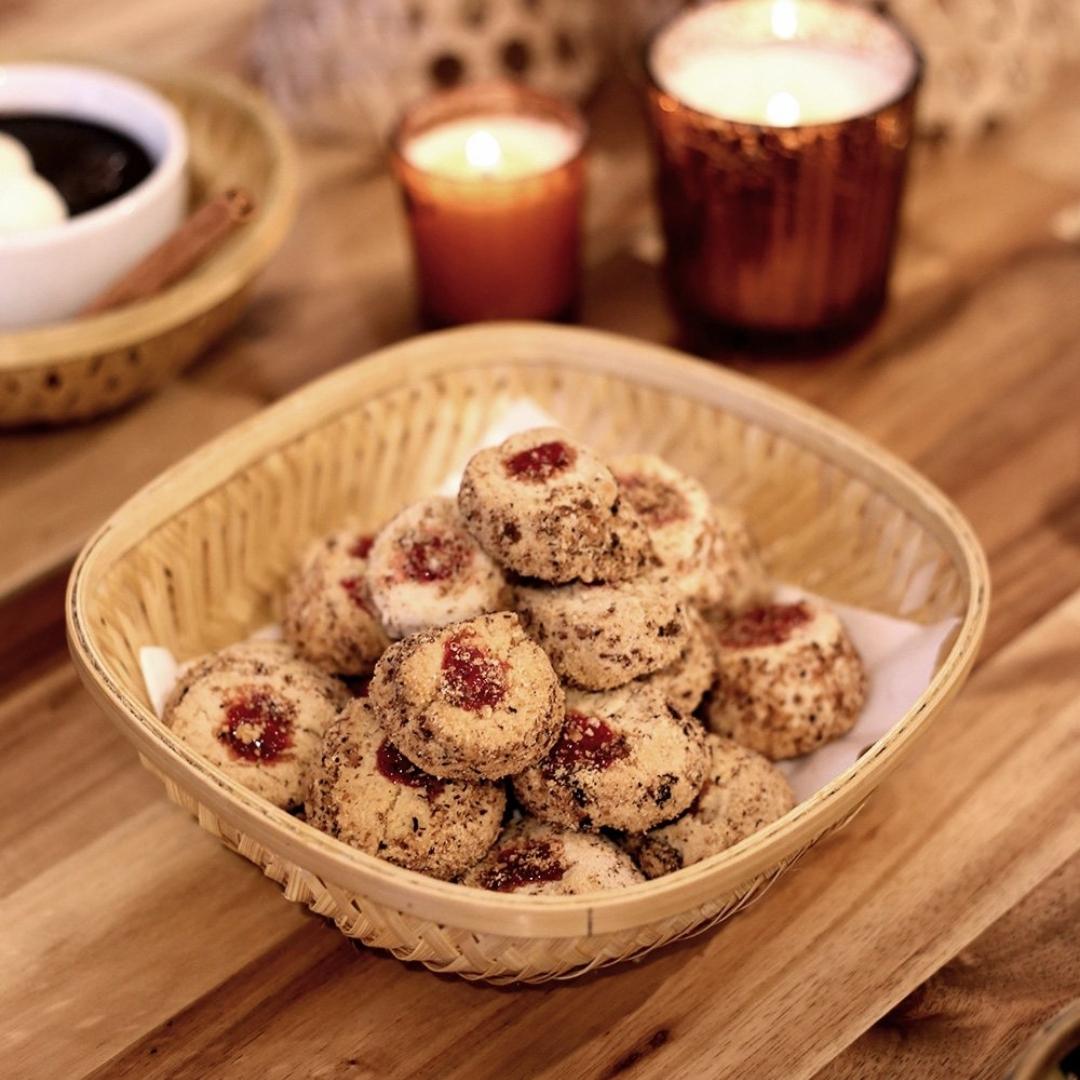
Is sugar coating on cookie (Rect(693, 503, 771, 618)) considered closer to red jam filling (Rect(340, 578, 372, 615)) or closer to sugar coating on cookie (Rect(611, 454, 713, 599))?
sugar coating on cookie (Rect(611, 454, 713, 599))

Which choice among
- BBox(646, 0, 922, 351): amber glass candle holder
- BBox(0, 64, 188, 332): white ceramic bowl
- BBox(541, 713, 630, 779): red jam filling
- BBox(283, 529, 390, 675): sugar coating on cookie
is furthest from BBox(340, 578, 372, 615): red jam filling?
BBox(646, 0, 922, 351): amber glass candle holder

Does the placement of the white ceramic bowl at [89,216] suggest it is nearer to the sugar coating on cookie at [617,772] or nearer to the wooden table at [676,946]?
the wooden table at [676,946]

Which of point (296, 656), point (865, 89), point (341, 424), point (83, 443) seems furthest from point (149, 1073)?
point (865, 89)

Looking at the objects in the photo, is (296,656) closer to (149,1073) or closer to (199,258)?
(149,1073)

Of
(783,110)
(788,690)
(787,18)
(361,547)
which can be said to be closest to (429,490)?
(361,547)

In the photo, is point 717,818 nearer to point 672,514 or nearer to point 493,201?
point 672,514

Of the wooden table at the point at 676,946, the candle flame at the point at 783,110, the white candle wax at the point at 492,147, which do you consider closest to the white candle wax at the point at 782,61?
the candle flame at the point at 783,110
